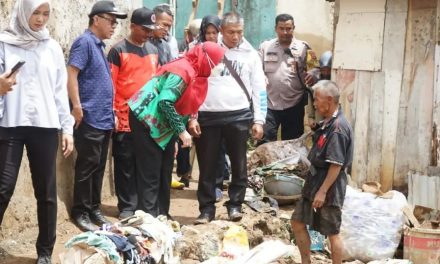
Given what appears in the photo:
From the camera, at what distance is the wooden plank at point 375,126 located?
7.54m

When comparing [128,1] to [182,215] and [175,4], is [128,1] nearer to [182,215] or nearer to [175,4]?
[182,215]

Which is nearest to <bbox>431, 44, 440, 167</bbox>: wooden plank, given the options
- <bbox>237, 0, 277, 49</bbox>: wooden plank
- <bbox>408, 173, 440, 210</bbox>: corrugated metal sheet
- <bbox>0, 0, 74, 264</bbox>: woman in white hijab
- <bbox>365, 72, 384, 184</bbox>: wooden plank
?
<bbox>408, 173, 440, 210</bbox>: corrugated metal sheet

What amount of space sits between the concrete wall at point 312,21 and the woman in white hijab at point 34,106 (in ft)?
24.2

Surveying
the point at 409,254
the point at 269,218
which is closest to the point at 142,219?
the point at 269,218

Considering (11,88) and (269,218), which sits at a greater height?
(11,88)

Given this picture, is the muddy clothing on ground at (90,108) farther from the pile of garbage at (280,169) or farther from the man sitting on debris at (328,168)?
the pile of garbage at (280,169)

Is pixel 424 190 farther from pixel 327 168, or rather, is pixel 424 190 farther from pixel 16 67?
pixel 16 67

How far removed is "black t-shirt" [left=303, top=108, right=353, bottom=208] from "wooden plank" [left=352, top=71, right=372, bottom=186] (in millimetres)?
2183

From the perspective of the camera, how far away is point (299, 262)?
6.30m

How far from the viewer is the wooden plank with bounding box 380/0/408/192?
7379mm

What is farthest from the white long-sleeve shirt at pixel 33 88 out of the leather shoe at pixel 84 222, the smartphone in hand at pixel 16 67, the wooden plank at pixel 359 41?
the wooden plank at pixel 359 41

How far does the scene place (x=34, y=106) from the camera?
191 inches

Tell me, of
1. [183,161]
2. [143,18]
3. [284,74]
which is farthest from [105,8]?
[284,74]

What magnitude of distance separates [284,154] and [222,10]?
444 centimetres
